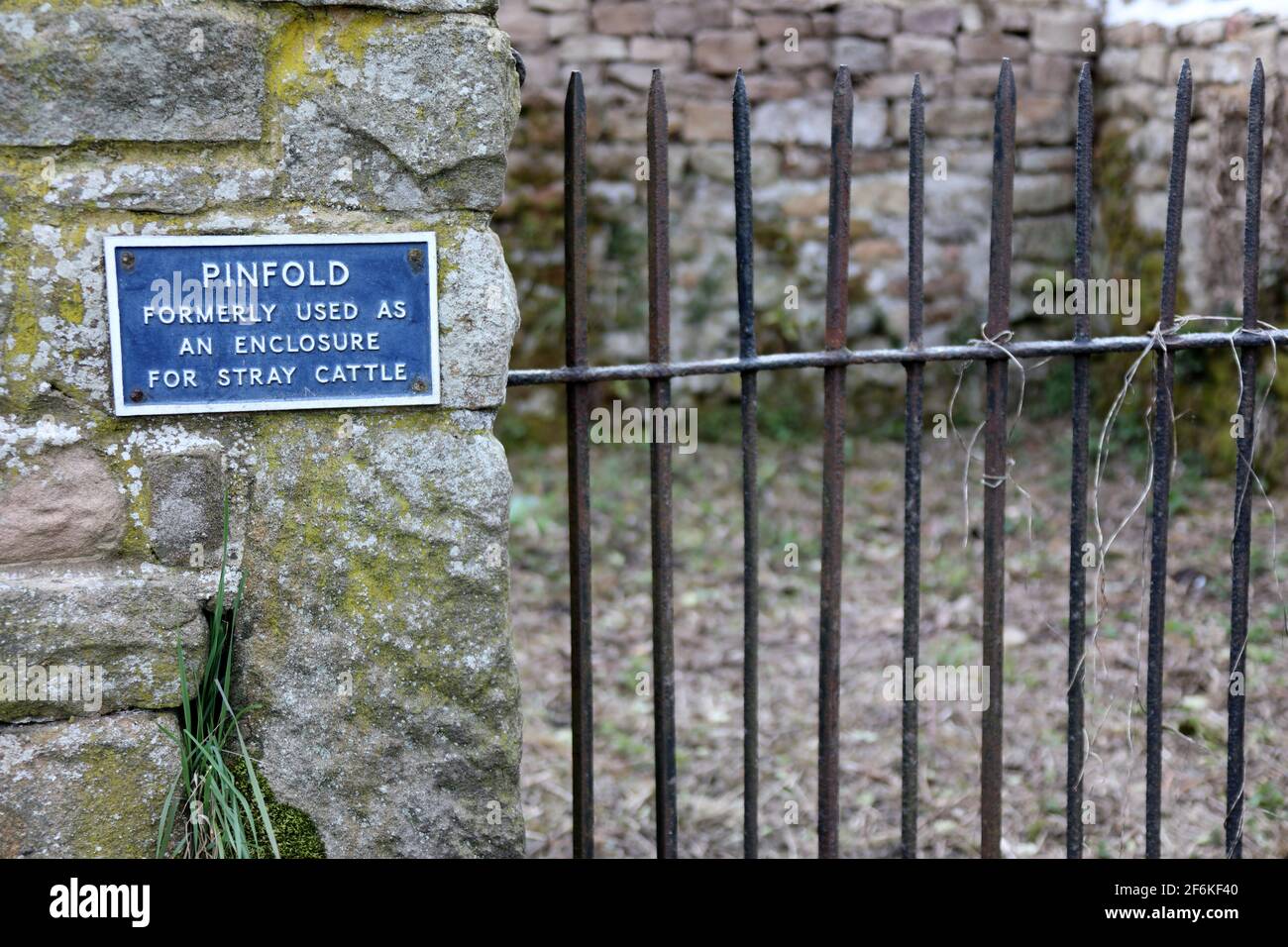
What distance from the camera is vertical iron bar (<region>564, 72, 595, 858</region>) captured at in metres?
1.95

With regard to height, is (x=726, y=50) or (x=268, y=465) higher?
(x=726, y=50)

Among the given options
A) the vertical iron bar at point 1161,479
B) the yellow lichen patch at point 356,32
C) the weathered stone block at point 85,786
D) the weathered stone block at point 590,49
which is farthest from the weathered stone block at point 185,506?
the weathered stone block at point 590,49

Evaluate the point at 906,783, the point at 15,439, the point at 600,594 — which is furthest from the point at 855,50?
the point at 15,439

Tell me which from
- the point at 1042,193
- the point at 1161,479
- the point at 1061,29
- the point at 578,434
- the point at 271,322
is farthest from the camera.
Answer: the point at 1042,193

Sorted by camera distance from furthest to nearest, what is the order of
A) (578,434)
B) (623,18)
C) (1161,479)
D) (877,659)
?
(623,18) → (877,659) → (1161,479) → (578,434)

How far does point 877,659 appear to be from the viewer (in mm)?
3998

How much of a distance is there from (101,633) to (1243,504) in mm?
1877

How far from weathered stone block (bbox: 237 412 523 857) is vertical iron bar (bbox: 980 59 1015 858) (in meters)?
0.87

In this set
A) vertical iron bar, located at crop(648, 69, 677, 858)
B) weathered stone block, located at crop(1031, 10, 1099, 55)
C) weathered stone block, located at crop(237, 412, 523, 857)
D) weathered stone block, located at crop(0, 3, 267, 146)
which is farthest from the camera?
weathered stone block, located at crop(1031, 10, 1099, 55)

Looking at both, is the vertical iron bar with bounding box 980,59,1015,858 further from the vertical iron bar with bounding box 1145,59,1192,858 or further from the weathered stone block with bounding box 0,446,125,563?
the weathered stone block with bounding box 0,446,125,563

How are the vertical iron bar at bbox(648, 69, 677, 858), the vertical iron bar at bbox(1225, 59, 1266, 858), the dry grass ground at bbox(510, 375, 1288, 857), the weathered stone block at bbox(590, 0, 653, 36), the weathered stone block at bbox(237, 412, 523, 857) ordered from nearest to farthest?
the weathered stone block at bbox(237, 412, 523, 857) < the vertical iron bar at bbox(648, 69, 677, 858) < the vertical iron bar at bbox(1225, 59, 1266, 858) < the dry grass ground at bbox(510, 375, 1288, 857) < the weathered stone block at bbox(590, 0, 653, 36)

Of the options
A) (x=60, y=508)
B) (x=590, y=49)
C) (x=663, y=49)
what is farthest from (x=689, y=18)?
(x=60, y=508)

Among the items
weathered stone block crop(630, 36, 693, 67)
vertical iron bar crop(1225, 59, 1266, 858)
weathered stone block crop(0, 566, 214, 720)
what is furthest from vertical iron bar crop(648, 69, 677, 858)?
weathered stone block crop(630, 36, 693, 67)

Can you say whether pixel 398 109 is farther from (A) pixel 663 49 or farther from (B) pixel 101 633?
(A) pixel 663 49
